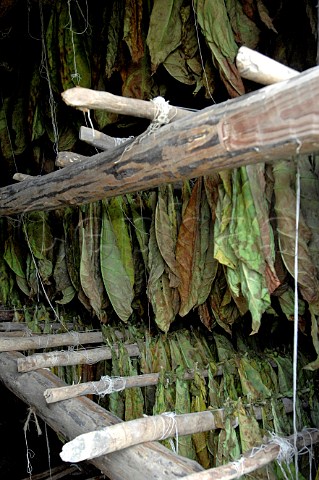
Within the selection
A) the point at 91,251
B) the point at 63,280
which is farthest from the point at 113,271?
the point at 63,280

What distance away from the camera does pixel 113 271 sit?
6.94 feet

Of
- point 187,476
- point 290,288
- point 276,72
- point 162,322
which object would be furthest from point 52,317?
point 276,72

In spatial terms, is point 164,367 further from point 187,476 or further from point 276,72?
point 276,72

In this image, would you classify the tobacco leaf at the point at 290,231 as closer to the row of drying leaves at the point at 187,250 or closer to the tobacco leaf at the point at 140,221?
the row of drying leaves at the point at 187,250

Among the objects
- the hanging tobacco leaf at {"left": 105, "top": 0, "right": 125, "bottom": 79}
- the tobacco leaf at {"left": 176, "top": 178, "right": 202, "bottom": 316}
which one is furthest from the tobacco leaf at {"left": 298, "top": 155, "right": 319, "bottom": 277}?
the hanging tobacco leaf at {"left": 105, "top": 0, "right": 125, "bottom": 79}

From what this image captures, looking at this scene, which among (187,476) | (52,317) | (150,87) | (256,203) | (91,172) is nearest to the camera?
(187,476)

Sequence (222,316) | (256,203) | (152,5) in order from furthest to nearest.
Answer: (152,5), (222,316), (256,203)

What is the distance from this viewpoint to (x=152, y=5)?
208cm

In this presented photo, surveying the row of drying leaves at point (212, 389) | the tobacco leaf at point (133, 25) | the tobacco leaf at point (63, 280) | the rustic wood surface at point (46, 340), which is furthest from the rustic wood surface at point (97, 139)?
→ the tobacco leaf at point (63, 280)

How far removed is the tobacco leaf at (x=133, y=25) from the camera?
2.09 m

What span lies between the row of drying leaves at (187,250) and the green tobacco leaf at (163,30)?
0.62 m

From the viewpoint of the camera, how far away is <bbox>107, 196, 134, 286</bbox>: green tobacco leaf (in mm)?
2148

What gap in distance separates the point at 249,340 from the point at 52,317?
1232mm

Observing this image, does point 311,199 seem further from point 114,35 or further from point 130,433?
point 114,35
